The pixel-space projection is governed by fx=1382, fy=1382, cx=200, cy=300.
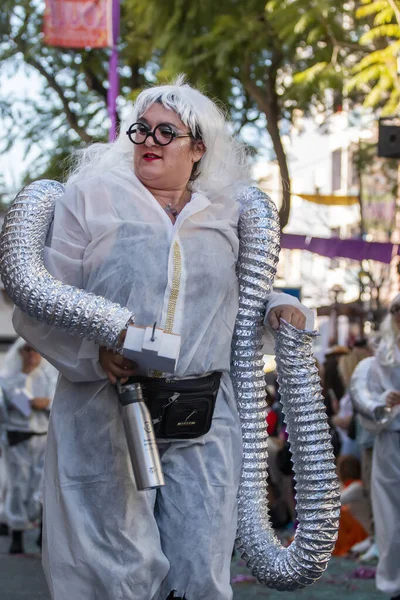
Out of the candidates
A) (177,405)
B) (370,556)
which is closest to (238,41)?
(370,556)

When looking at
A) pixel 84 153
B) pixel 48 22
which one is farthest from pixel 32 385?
pixel 84 153

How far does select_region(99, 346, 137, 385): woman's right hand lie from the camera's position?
4473mm

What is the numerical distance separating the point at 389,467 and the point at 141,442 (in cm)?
451

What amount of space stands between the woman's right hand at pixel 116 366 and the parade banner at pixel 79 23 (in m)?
12.0

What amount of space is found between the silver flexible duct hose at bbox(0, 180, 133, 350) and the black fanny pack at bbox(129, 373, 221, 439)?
0.25 meters

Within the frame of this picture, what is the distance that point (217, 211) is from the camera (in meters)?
4.95

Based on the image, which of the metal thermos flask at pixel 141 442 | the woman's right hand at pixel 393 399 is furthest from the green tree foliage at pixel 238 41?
the metal thermos flask at pixel 141 442

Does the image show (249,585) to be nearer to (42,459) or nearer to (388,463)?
(388,463)

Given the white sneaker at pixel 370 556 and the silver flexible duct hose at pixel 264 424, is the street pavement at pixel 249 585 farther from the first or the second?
the silver flexible duct hose at pixel 264 424

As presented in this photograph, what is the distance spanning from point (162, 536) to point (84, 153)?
1.48m

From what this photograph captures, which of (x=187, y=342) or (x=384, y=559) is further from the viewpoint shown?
(x=384, y=559)

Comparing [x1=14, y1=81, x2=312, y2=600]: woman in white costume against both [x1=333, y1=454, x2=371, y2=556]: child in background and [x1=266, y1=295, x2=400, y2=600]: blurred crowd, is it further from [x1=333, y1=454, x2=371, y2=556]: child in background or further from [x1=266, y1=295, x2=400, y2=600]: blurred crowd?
[x1=333, y1=454, x2=371, y2=556]: child in background

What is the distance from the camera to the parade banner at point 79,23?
53.2ft

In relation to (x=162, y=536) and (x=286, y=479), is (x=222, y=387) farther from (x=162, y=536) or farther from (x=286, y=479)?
(x=286, y=479)
